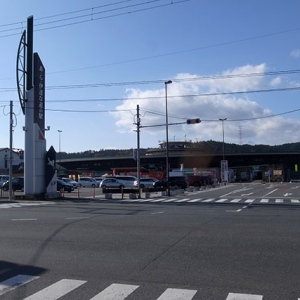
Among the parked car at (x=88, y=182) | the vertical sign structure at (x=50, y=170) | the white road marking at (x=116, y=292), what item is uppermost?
the vertical sign structure at (x=50, y=170)

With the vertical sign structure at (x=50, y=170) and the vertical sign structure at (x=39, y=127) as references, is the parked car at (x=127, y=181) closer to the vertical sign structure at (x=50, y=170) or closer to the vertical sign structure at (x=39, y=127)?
the vertical sign structure at (x=50, y=170)

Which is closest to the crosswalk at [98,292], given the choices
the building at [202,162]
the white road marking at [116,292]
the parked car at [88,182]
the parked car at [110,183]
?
the white road marking at [116,292]

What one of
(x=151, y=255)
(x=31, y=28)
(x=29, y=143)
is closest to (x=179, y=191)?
(x=29, y=143)

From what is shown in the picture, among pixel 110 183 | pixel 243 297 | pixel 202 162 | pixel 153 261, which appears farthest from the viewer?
pixel 202 162

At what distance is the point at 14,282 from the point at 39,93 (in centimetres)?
3035

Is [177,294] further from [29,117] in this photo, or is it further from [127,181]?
[127,181]

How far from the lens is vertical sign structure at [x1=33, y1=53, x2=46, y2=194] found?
3553cm

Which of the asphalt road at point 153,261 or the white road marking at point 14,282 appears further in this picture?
the white road marking at point 14,282

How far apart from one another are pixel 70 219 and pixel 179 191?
31.3 metres

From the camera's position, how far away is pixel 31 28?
3588cm

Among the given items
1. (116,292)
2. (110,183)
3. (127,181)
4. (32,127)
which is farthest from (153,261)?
(127,181)

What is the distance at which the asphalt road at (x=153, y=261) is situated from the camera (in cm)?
699

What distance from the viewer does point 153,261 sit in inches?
364

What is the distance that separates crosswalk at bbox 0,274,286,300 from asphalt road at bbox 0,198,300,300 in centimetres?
2
